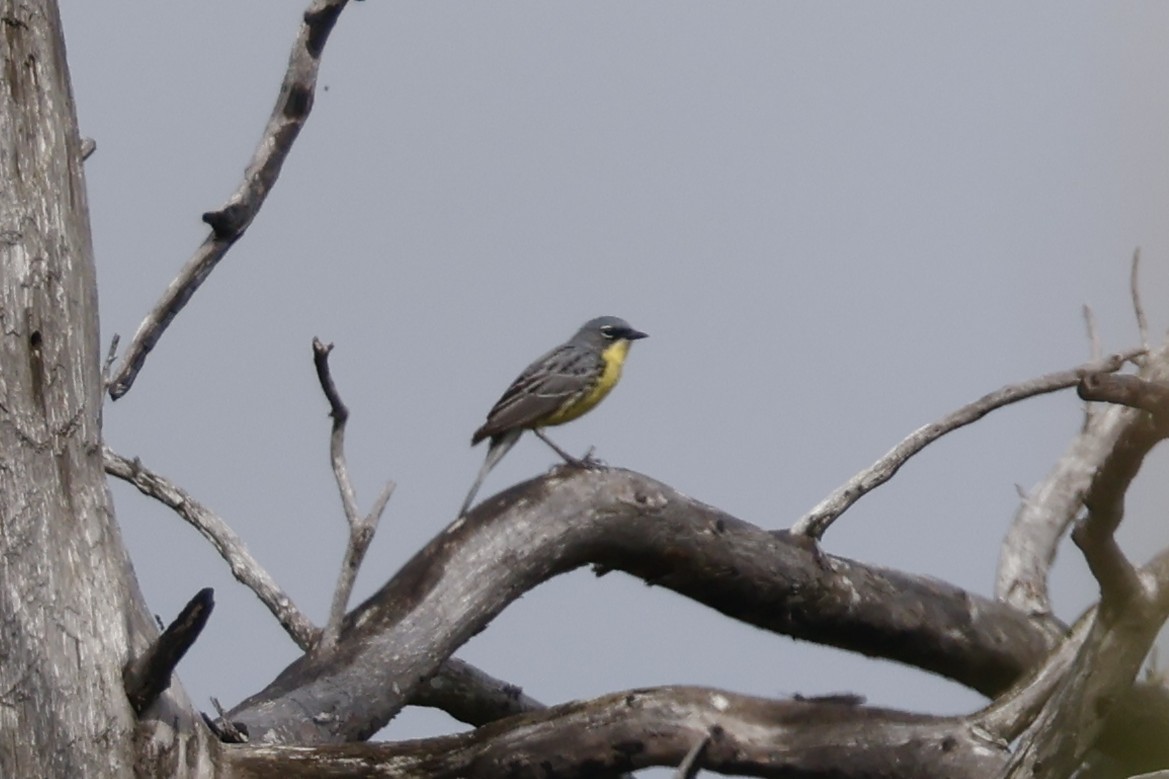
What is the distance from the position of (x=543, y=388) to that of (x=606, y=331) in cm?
115

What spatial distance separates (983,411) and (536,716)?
8.69ft

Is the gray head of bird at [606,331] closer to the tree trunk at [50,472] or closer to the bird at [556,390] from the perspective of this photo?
the bird at [556,390]

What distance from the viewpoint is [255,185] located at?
6.39m

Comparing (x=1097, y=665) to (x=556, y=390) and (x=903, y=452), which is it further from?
(x=556, y=390)

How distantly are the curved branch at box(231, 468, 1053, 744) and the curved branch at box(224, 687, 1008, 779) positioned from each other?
47 cm

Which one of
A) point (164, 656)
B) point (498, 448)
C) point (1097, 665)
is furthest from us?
point (498, 448)

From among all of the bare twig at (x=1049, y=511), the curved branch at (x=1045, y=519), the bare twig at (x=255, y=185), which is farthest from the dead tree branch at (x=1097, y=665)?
the bare twig at (x=1049, y=511)

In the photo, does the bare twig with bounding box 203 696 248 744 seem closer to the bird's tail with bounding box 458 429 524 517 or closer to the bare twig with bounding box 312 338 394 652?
the bare twig with bounding box 312 338 394 652

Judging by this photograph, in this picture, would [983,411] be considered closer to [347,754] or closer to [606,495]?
[606,495]

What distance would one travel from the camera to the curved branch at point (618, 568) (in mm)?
5582

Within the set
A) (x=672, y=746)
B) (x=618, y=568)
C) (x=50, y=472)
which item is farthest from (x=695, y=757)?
(x=50, y=472)

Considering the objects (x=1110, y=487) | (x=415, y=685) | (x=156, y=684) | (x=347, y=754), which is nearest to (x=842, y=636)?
(x=415, y=685)

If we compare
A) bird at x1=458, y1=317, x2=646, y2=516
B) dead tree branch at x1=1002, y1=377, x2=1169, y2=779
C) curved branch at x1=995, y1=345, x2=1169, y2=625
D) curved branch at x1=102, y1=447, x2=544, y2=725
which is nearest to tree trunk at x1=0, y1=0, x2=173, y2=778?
curved branch at x1=102, y1=447, x2=544, y2=725

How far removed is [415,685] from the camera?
18.7 feet
